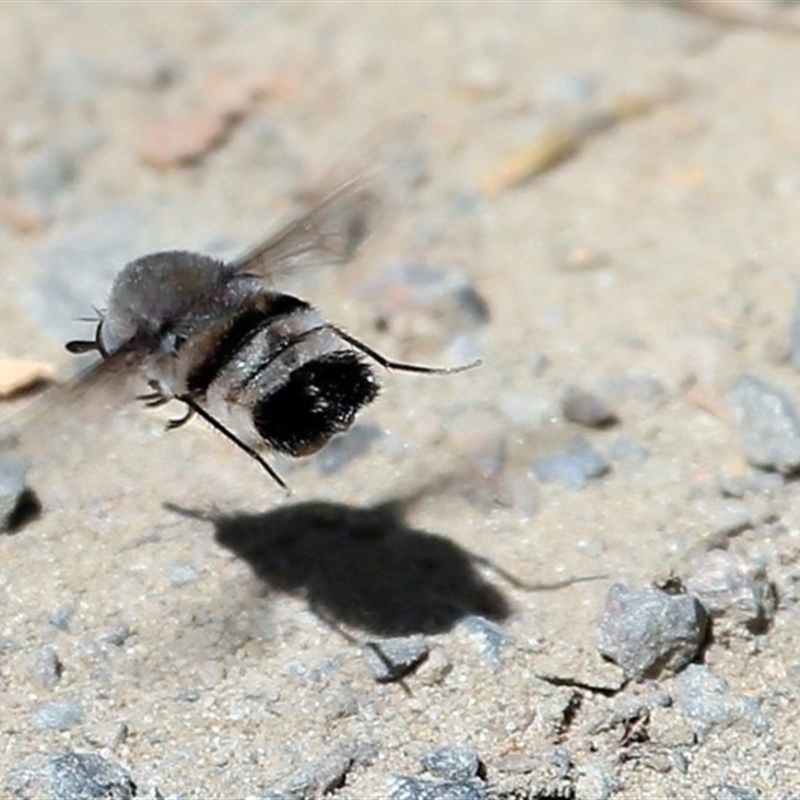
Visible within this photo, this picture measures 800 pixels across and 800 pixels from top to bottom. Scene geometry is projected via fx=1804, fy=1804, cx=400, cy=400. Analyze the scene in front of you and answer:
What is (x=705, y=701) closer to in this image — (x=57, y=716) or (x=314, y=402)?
(x=314, y=402)

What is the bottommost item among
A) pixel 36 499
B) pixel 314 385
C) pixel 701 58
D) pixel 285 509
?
pixel 701 58

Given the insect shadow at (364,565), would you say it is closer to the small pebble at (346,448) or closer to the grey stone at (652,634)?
the small pebble at (346,448)

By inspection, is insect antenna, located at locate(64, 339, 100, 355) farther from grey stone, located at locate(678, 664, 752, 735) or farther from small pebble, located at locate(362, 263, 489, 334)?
grey stone, located at locate(678, 664, 752, 735)

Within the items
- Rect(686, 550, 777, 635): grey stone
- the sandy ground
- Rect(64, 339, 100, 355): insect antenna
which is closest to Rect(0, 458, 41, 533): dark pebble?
the sandy ground

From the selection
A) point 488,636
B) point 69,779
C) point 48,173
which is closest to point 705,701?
point 488,636

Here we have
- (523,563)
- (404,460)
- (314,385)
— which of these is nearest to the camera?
(314,385)

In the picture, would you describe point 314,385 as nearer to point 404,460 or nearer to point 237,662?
point 237,662

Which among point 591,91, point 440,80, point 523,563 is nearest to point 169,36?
point 440,80
